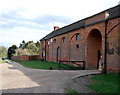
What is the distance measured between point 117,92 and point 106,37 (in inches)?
262

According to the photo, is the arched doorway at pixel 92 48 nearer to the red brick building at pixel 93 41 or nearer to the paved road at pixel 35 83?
the red brick building at pixel 93 41

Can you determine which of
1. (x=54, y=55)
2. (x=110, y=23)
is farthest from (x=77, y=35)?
(x=54, y=55)

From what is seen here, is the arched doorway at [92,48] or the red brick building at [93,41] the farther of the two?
the arched doorway at [92,48]

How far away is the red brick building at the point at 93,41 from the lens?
1038 cm

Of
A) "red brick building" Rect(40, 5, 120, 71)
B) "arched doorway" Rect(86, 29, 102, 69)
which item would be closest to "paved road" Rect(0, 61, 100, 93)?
"red brick building" Rect(40, 5, 120, 71)

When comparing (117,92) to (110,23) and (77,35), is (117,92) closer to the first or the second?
(110,23)

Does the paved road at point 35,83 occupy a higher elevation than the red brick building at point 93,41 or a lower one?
lower

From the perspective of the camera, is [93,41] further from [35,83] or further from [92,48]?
[35,83]

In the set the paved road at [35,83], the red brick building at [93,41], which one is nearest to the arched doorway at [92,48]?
the red brick building at [93,41]

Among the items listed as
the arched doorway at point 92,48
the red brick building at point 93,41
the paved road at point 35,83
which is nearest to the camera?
the paved road at point 35,83

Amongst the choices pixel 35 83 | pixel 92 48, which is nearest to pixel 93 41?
pixel 92 48

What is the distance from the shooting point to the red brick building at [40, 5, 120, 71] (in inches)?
409

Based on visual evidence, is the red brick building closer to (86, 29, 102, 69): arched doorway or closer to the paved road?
(86, 29, 102, 69): arched doorway

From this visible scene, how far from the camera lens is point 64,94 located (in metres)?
5.41
